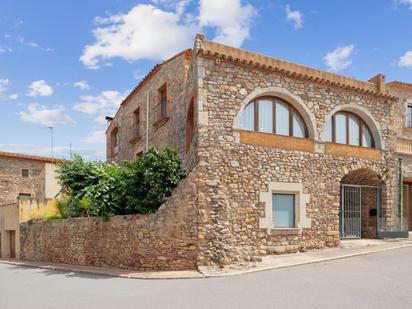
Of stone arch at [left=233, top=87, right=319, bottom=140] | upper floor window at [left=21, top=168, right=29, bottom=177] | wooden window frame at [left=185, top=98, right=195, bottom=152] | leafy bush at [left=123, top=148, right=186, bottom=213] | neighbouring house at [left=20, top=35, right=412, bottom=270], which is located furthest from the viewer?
upper floor window at [left=21, top=168, right=29, bottom=177]

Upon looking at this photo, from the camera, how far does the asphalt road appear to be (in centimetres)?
738

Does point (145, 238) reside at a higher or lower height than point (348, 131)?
lower

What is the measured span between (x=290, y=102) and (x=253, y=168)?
3062 millimetres

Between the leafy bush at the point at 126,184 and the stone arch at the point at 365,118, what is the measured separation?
6288 mm

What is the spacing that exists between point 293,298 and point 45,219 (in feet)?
45.8

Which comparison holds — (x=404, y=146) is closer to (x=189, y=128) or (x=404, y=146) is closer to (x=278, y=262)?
(x=278, y=262)

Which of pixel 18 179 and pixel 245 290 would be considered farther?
pixel 18 179

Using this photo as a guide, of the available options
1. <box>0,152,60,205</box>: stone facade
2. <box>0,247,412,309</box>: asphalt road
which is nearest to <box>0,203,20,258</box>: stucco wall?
<box>0,152,60,205</box>: stone facade

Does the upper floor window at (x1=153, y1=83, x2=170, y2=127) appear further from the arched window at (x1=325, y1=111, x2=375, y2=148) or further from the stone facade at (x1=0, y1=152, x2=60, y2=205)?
the stone facade at (x1=0, y1=152, x2=60, y2=205)

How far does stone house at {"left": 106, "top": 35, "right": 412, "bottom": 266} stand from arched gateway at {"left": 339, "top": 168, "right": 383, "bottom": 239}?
0.04m

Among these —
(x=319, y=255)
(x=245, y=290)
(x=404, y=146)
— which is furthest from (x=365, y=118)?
(x=245, y=290)

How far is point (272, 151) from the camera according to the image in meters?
13.8

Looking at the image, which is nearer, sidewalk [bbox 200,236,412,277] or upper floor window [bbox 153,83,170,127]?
sidewalk [bbox 200,236,412,277]

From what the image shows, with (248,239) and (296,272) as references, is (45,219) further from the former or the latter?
(296,272)
